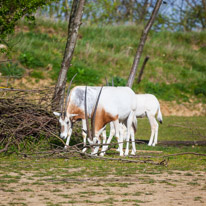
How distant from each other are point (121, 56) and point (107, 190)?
21.2 meters

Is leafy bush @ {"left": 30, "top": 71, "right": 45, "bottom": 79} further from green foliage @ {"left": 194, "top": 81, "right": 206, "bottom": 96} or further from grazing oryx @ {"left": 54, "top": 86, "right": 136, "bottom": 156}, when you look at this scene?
grazing oryx @ {"left": 54, "top": 86, "right": 136, "bottom": 156}

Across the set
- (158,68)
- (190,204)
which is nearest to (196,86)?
(158,68)

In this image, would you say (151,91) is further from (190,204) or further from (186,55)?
(190,204)

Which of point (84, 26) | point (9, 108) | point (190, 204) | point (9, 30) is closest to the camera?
point (190, 204)

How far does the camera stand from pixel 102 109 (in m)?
8.78

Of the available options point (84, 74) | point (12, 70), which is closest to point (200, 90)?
point (84, 74)

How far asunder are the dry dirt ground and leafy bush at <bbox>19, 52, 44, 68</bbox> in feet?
54.8

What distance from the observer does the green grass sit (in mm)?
23625

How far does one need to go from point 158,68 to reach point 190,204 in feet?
71.4

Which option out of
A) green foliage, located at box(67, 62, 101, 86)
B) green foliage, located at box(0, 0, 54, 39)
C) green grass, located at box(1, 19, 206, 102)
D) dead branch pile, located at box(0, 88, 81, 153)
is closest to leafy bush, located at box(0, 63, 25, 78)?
green grass, located at box(1, 19, 206, 102)

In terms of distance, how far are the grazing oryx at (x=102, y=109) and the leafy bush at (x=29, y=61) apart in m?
13.6

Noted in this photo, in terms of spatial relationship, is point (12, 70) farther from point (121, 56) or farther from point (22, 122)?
point (22, 122)

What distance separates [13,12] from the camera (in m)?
13.3

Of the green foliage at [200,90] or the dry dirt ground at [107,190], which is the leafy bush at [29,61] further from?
the dry dirt ground at [107,190]
